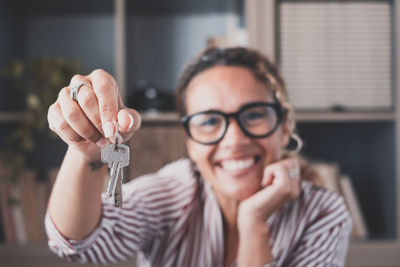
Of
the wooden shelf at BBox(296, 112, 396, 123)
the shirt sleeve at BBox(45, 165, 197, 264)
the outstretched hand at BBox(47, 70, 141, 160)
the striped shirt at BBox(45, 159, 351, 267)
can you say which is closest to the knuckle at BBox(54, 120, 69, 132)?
the outstretched hand at BBox(47, 70, 141, 160)

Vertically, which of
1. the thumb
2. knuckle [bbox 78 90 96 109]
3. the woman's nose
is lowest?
the woman's nose

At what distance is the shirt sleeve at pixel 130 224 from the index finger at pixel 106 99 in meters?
0.34

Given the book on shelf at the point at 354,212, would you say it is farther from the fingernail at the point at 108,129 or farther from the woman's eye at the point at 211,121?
the fingernail at the point at 108,129

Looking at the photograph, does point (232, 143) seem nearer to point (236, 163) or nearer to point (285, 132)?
point (236, 163)

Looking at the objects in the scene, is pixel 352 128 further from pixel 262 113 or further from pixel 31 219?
pixel 31 219

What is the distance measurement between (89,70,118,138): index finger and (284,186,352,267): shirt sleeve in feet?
2.12

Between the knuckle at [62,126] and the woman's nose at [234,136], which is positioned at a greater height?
the knuckle at [62,126]

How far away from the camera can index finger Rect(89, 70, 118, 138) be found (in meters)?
0.51

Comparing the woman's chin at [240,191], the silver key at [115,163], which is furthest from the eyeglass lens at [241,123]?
the silver key at [115,163]

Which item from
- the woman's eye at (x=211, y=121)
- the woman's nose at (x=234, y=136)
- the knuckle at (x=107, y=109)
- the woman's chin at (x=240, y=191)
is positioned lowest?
the woman's chin at (x=240, y=191)

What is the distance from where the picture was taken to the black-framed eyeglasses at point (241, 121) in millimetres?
1017

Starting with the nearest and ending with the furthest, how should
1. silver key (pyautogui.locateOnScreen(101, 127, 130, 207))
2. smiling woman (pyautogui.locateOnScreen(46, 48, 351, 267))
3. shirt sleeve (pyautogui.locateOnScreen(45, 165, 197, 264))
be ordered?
silver key (pyautogui.locateOnScreen(101, 127, 130, 207)) → shirt sleeve (pyautogui.locateOnScreen(45, 165, 197, 264)) → smiling woman (pyautogui.locateOnScreen(46, 48, 351, 267))

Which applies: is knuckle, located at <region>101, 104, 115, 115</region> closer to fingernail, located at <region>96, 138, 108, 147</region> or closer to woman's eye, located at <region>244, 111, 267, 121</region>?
fingernail, located at <region>96, 138, 108, 147</region>

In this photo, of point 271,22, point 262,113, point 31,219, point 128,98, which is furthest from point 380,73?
point 31,219
